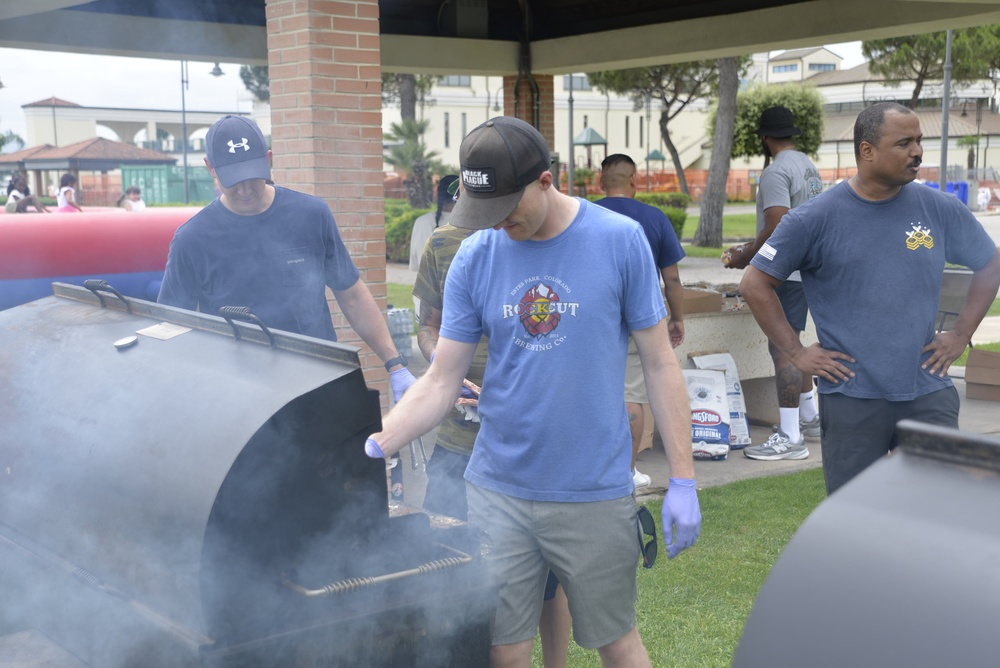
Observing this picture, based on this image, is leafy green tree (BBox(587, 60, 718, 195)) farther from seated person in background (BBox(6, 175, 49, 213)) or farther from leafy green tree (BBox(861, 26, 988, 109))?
seated person in background (BBox(6, 175, 49, 213))

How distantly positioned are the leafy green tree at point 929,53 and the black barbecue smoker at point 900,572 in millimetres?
32030

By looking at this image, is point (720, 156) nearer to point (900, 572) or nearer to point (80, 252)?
point (80, 252)

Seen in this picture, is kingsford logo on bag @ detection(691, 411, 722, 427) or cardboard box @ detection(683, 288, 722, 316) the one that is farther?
cardboard box @ detection(683, 288, 722, 316)

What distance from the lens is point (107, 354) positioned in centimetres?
271

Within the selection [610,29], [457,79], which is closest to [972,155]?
[457,79]

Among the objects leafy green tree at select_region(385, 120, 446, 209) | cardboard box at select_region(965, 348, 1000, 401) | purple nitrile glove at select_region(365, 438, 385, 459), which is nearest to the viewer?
purple nitrile glove at select_region(365, 438, 385, 459)

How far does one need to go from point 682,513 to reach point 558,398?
402 millimetres

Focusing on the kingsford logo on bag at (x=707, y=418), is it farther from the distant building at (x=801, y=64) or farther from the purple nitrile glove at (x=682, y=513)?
Result: the distant building at (x=801, y=64)

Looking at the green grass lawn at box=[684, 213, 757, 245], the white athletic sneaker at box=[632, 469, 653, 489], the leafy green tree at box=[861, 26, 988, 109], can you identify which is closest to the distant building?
the green grass lawn at box=[684, 213, 757, 245]

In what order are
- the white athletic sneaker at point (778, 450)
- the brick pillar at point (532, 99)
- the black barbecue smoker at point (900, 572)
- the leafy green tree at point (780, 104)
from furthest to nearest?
the leafy green tree at point (780, 104)
the brick pillar at point (532, 99)
the white athletic sneaker at point (778, 450)
the black barbecue smoker at point (900, 572)

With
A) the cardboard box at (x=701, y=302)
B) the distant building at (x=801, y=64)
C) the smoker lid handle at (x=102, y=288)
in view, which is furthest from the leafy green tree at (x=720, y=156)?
the distant building at (x=801, y=64)

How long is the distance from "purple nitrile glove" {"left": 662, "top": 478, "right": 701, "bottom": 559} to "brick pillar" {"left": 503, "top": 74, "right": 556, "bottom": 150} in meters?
8.35

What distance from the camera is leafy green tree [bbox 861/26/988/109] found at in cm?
3106

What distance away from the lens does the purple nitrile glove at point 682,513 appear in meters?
2.55
